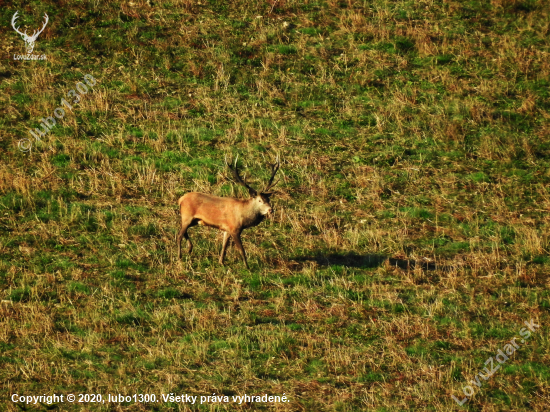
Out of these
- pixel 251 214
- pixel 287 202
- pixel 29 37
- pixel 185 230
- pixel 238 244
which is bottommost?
pixel 238 244

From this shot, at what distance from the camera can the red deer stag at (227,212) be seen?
15.1 meters

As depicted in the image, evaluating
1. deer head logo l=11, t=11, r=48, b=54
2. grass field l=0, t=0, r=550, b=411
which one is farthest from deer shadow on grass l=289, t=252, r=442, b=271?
deer head logo l=11, t=11, r=48, b=54

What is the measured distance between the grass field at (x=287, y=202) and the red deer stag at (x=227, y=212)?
2.07ft

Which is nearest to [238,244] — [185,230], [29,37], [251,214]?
[251,214]

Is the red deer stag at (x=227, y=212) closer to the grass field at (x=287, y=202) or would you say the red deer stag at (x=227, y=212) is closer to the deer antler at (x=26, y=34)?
the grass field at (x=287, y=202)

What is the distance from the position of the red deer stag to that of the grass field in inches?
24.8

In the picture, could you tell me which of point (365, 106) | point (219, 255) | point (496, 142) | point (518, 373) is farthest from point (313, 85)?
point (518, 373)

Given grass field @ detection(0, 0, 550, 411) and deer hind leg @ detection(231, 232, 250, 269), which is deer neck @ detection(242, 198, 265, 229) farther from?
grass field @ detection(0, 0, 550, 411)

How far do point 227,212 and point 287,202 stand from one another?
2986mm

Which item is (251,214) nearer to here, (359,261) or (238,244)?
(238,244)

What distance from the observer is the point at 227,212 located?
15.2 meters

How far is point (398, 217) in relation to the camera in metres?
17.5

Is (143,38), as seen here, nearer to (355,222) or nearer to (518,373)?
(355,222)

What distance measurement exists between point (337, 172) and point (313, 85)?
A: 4.30 meters
